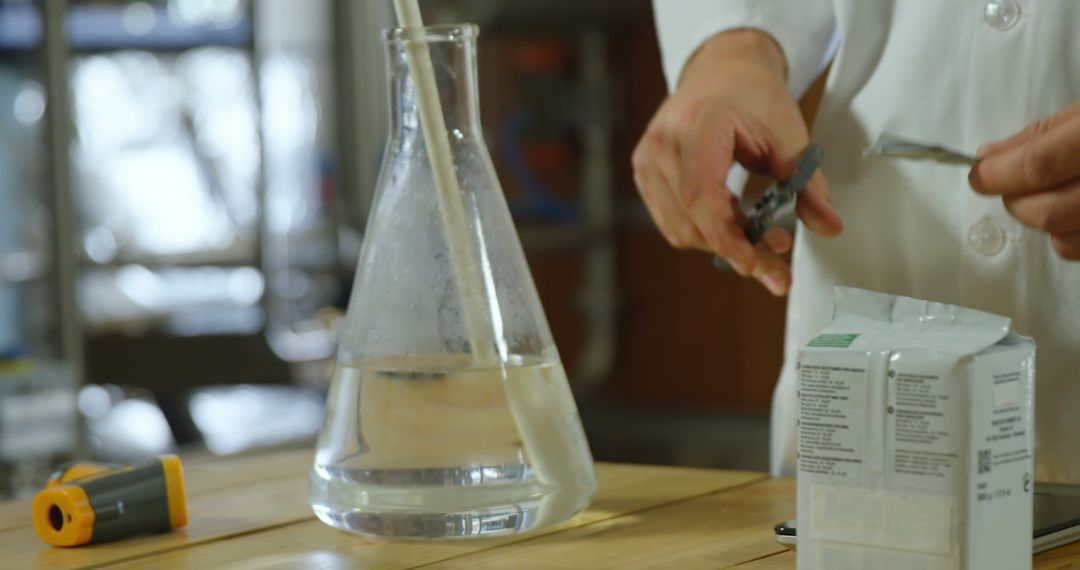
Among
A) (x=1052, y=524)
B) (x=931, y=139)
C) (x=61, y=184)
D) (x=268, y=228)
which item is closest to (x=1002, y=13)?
(x=931, y=139)

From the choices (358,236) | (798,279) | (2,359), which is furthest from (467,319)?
(358,236)

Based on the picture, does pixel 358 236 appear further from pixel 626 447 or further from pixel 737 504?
pixel 737 504

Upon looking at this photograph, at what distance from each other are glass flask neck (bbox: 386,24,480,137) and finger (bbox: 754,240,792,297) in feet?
0.66

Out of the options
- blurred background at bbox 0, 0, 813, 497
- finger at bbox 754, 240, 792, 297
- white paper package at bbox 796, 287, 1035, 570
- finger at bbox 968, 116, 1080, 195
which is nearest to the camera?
white paper package at bbox 796, 287, 1035, 570

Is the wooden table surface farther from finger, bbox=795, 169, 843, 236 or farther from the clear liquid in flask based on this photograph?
finger, bbox=795, 169, 843, 236

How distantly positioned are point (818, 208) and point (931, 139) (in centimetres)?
16

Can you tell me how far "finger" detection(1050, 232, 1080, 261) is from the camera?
740mm

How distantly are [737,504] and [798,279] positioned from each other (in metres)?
0.29

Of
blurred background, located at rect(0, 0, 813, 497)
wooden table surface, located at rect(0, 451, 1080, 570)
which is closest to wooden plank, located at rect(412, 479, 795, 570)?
wooden table surface, located at rect(0, 451, 1080, 570)

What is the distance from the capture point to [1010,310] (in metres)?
0.87

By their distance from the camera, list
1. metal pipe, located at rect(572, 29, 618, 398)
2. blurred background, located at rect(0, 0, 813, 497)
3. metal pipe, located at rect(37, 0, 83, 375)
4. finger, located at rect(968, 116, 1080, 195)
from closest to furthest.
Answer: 1. finger, located at rect(968, 116, 1080, 195)
2. metal pipe, located at rect(37, 0, 83, 375)
3. blurred background, located at rect(0, 0, 813, 497)
4. metal pipe, located at rect(572, 29, 618, 398)

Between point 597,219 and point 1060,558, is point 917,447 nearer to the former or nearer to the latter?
point 1060,558

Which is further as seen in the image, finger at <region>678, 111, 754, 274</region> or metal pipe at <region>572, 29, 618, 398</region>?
metal pipe at <region>572, 29, 618, 398</region>

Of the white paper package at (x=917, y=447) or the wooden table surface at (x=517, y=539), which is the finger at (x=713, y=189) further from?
the white paper package at (x=917, y=447)
